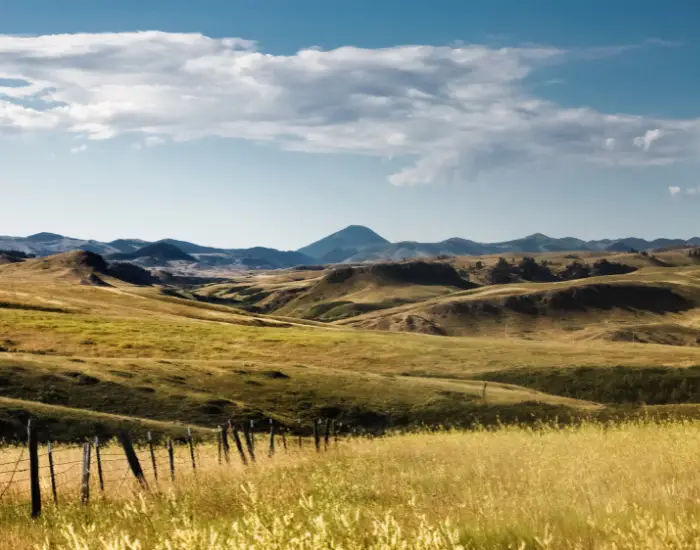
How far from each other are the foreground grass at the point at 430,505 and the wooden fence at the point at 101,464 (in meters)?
1.10

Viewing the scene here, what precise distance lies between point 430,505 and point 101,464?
20997mm

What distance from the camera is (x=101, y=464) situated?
28.6 m

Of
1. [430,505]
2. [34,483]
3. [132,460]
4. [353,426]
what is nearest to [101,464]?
[132,460]

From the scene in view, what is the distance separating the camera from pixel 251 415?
5219cm

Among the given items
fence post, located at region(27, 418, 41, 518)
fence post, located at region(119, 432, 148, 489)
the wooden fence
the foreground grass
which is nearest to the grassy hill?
the wooden fence

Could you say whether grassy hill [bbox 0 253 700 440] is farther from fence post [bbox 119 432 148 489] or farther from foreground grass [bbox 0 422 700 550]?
foreground grass [bbox 0 422 700 550]

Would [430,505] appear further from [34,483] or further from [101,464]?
[101,464]

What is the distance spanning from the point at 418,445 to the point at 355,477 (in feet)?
29.3

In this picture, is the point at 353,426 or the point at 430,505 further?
the point at 353,426

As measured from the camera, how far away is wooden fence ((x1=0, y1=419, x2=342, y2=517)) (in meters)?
16.1

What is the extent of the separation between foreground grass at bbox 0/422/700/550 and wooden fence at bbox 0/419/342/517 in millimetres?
1096

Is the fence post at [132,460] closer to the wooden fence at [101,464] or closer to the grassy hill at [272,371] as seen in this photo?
the wooden fence at [101,464]

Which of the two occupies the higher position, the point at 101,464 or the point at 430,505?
the point at 430,505

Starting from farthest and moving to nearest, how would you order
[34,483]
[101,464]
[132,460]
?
[101,464] → [132,460] → [34,483]
